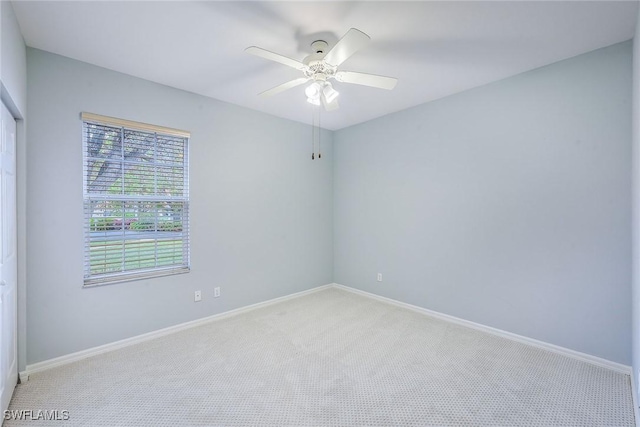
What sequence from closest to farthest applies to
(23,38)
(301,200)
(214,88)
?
(23,38) → (214,88) → (301,200)

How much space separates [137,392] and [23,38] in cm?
270

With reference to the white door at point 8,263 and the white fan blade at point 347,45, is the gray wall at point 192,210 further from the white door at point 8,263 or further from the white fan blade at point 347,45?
the white fan blade at point 347,45

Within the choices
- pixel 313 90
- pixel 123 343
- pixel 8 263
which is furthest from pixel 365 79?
pixel 123 343

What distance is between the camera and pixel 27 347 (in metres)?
2.25

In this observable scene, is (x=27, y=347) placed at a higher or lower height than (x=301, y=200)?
lower

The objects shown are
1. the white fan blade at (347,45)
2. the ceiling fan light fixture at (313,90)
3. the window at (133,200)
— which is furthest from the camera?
the window at (133,200)

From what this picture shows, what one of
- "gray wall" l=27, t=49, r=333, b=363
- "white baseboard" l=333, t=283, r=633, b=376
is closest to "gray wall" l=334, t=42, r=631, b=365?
"white baseboard" l=333, t=283, r=633, b=376

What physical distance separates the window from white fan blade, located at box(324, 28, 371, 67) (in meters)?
1.92

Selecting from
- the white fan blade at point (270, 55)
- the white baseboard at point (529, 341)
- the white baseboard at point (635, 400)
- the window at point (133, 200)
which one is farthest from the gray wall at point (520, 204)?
the window at point (133, 200)

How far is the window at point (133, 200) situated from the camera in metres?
2.57

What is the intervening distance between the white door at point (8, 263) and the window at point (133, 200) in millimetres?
514

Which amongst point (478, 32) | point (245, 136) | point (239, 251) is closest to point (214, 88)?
point (245, 136)

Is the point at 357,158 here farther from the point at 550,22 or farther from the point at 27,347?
the point at 27,347

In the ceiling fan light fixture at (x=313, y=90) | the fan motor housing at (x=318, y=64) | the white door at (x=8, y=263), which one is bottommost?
the white door at (x=8, y=263)
